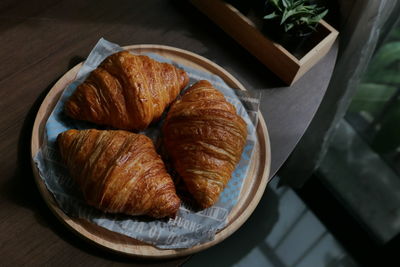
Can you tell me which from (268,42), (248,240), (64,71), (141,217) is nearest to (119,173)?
(141,217)

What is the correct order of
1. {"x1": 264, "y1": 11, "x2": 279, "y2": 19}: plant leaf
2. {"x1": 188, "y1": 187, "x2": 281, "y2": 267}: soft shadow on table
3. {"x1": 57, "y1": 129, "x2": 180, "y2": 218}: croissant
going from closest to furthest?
{"x1": 57, "y1": 129, "x2": 180, "y2": 218}: croissant < {"x1": 264, "y1": 11, "x2": 279, "y2": 19}: plant leaf < {"x1": 188, "y1": 187, "x2": 281, "y2": 267}: soft shadow on table

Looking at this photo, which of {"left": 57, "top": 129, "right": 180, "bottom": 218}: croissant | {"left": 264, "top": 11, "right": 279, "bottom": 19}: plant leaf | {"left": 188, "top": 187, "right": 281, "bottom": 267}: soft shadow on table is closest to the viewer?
{"left": 57, "top": 129, "right": 180, "bottom": 218}: croissant

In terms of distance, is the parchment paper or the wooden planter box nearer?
the parchment paper

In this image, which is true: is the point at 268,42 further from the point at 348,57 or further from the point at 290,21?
the point at 348,57

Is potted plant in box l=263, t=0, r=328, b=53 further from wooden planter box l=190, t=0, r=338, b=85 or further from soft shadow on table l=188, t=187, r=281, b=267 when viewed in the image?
soft shadow on table l=188, t=187, r=281, b=267

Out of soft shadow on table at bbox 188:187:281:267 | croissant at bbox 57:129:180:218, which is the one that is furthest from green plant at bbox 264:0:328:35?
soft shadow on table at bbox 188:187:281:267

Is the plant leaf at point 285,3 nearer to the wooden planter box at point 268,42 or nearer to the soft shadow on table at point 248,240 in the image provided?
the wooden planter box at point 268,42

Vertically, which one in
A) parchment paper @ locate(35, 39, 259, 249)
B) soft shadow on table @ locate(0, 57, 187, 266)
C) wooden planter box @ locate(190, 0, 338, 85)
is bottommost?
soft shadow on table @ locate(0, 57, 187, 266)

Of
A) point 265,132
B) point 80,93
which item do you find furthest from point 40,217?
point 265,132
